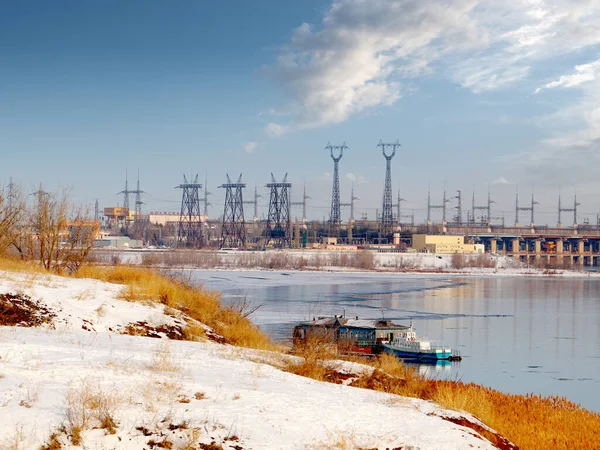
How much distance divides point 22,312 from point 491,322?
30792mm

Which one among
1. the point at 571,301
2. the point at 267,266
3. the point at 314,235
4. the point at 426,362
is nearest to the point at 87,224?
the point at 426,362

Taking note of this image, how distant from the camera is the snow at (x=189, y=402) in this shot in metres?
5.59

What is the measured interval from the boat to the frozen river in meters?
0.85

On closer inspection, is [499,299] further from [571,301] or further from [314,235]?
[314,235]

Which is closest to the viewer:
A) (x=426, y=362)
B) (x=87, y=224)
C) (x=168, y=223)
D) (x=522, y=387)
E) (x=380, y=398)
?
(x=380, y=398)

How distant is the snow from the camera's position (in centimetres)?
559

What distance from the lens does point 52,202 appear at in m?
21.9

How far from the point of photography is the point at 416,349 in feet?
91.4

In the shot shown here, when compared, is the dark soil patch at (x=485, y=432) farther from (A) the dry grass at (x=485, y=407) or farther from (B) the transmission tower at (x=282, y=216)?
(B) the transmission tower at (x=282, y=216)

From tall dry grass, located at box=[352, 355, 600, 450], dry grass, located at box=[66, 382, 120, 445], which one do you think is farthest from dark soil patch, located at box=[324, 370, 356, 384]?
dry grass, located at box=[66, 382, 120, 445]

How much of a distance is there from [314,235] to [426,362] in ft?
415

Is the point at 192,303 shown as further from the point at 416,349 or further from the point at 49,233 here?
the point at 416,349

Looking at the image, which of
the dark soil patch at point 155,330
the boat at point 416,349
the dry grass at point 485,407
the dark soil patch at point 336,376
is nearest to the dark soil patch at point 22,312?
the dark soil patch at point 155,330

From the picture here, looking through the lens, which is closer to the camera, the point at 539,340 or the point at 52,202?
the point at 52,202
